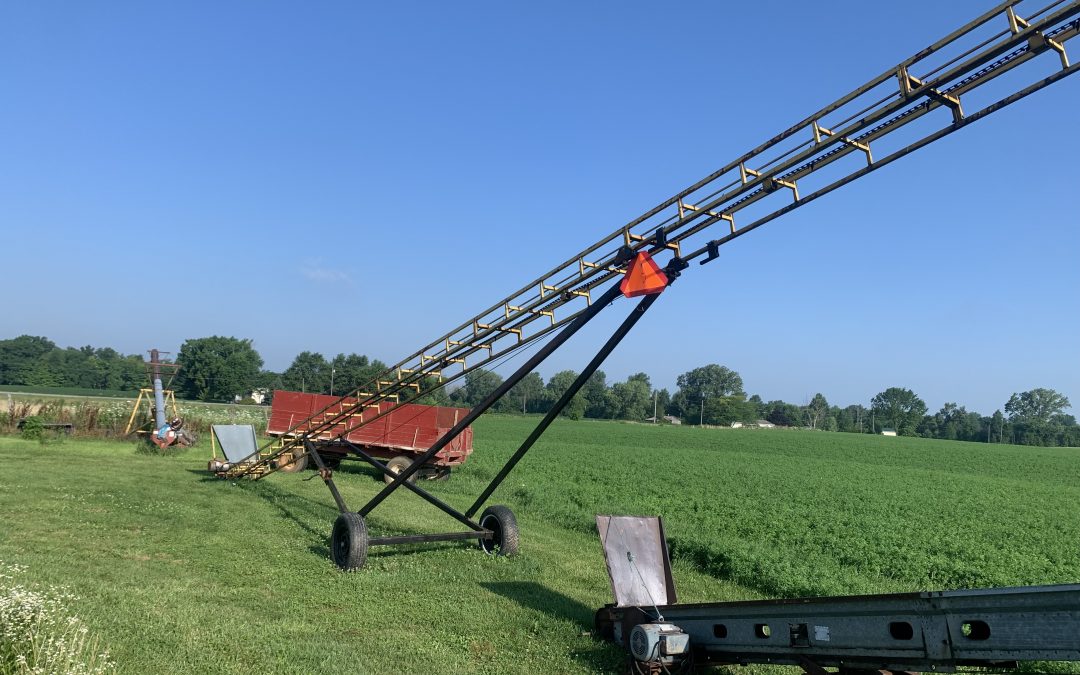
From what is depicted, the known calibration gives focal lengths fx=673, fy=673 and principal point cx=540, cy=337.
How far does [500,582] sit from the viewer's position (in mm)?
8898

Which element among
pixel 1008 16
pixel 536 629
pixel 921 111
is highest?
pixel 1008 16

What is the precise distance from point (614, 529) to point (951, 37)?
5.28 meters

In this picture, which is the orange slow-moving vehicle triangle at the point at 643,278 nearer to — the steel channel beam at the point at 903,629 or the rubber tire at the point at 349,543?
the steel channel beam at the point at 903,629

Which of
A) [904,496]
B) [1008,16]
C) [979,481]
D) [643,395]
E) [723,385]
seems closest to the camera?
[1008,16]

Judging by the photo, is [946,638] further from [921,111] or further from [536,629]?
[536,629]

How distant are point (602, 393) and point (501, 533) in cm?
13588

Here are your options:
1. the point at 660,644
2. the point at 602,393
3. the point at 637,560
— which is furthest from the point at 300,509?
the point at 602,393

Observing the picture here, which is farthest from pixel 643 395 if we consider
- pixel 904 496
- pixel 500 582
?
pixel 500 582

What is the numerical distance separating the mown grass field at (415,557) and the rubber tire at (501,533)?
22 centimetres

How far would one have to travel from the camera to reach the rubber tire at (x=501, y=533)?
10.1m

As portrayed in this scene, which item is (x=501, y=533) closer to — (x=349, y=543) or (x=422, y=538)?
(x=422, y=538)

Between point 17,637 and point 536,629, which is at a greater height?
point 17,637

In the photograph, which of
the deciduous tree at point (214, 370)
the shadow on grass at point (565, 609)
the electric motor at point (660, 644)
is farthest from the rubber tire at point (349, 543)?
the deciduous tree at point (214, 370)

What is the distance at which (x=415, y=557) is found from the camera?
32.6 ft
